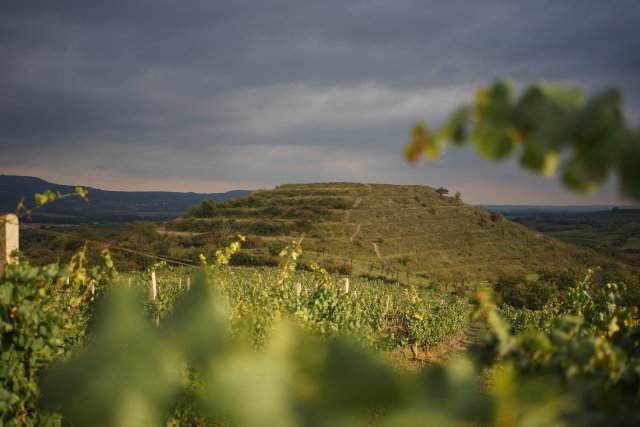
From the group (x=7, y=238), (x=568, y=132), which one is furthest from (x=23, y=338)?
(x=568, y=132)

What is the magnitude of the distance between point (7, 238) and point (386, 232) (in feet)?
204

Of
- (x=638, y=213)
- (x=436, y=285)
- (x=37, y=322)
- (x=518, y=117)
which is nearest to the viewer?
(x=518, y=117)

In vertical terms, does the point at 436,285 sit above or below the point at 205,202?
below

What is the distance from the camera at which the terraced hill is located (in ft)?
178

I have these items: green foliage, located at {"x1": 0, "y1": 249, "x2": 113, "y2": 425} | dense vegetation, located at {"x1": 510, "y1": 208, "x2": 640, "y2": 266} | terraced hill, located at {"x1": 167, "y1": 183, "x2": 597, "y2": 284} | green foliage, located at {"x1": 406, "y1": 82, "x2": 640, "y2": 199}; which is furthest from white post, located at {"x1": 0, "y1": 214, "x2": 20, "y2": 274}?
dense vegetation, located at {"x1": 510, "y1": 208, "x2": 640, "y2": 266}

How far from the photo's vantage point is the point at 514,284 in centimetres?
4109

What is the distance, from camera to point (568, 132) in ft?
2.39

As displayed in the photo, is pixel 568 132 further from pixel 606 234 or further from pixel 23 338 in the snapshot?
pixel 606 234

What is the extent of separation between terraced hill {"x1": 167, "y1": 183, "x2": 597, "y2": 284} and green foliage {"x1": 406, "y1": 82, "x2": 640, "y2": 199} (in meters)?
45.1

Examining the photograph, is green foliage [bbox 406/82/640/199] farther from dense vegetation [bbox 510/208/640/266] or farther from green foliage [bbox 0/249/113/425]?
dense vegetation [bbox 510/208/640/266]

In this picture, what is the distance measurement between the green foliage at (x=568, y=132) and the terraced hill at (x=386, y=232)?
148 feet

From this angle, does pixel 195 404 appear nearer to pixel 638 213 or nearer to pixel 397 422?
pixel 397 422

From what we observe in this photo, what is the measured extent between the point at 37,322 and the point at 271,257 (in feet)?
142

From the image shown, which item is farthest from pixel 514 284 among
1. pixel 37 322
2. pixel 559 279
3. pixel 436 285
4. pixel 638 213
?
pixel 638 213
